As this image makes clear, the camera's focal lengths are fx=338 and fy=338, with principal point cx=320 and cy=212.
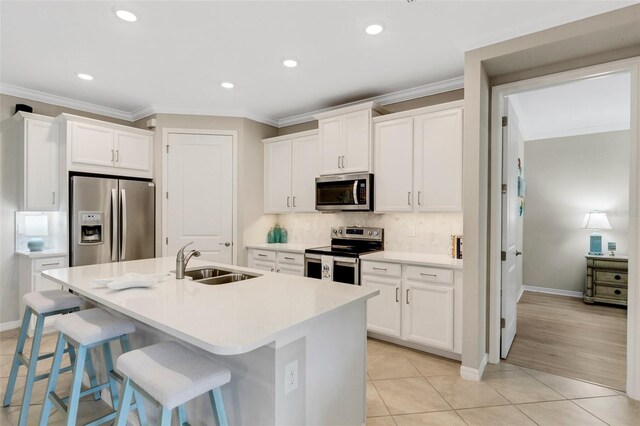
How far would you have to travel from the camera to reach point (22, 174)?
3.67 meters

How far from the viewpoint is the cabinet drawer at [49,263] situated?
3.53 m

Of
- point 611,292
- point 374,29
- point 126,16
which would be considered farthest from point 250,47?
point 611,292

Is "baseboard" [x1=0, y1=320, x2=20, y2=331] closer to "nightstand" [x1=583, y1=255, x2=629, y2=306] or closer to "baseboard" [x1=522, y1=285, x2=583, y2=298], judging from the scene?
"baseboard" [x1=522, y1=285, x2=583, y2=298]

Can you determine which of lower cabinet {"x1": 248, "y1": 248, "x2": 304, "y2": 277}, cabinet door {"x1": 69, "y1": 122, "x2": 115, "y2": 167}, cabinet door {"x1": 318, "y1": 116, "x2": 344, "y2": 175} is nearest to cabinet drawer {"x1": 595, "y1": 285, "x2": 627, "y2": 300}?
cabinet door {"x1": 318, "y1": 116, "x2": 344, "y2": 175}

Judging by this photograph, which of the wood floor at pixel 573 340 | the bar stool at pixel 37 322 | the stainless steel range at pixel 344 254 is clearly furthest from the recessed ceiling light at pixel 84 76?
the wood floor at pixel 573 340

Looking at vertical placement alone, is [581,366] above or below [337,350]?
below

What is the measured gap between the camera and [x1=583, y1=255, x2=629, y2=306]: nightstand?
4.72 m

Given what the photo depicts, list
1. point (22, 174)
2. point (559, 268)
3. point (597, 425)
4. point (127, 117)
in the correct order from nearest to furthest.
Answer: point (597, 425) < point (22, 174) < point (127, 117) < point (559, 268)

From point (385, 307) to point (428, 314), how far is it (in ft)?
1.40

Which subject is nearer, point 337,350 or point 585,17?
point 337,350

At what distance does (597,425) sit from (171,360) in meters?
2.55

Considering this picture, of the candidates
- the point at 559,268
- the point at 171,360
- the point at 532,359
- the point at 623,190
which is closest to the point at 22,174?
the point at 171,360

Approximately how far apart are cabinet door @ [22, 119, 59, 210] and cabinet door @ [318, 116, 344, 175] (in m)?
3.02

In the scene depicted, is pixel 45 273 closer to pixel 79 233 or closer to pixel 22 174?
pixel 79 233
